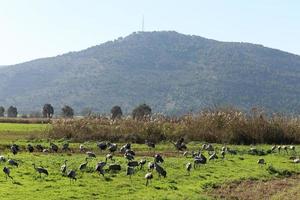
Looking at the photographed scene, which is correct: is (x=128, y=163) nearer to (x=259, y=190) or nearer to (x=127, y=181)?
(x=127, y=181)

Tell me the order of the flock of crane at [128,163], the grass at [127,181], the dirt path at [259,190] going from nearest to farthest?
the grass at [127,181] → the dirt path at [259,190] → the flock of crane at [128,163]

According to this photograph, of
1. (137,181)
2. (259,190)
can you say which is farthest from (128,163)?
(259,190)

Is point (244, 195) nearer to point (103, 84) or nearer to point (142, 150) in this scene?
point (142, 150)

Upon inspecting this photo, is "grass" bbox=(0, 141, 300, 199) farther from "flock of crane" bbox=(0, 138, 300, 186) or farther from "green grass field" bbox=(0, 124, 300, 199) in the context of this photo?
"flock of crane" bbox=(0, 138, 300, 186)

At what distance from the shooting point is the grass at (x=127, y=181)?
62.8ft

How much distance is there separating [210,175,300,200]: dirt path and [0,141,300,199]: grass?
1.58ft

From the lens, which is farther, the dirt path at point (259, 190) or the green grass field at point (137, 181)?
the dirt path at point (259, 190)

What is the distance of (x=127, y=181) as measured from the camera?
2183 cm

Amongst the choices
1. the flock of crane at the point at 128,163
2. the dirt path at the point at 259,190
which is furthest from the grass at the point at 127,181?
the dirt path at the point at 259,190

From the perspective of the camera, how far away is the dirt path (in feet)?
71.6

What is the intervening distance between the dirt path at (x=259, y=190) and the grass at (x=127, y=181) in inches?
18.9

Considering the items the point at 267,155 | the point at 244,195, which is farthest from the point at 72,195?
the point at 267,155

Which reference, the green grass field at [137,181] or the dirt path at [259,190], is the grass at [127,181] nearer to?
the green grass field at [137,181]

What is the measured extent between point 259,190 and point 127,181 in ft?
18.1
